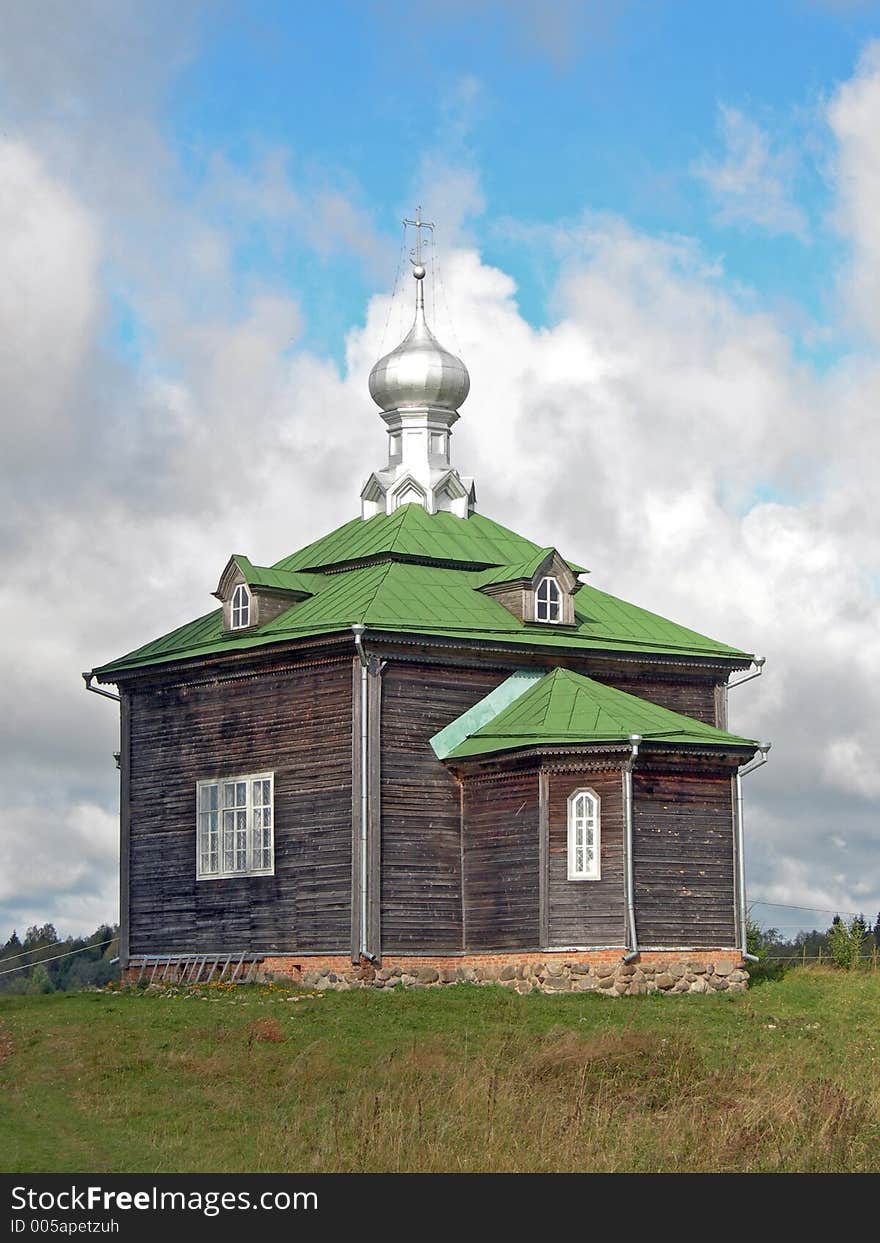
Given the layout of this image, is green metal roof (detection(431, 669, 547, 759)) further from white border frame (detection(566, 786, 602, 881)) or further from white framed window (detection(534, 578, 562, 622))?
white border frame (detection(566, 786, 602, 881))

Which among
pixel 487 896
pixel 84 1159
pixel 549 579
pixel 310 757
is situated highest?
pixel 549 579

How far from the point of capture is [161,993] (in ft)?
116

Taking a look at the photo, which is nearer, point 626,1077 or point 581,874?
point 626,1077

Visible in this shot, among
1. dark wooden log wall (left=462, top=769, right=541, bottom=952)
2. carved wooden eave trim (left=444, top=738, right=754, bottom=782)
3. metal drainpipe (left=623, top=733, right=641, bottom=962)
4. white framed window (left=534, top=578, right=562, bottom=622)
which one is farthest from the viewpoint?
white framed window (left=534, top=578, right=562, bottom=622)

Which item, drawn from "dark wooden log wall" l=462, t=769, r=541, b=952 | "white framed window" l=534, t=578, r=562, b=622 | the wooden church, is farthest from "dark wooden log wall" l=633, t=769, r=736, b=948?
"white framed window" l=534, t=578, r=562, b=622

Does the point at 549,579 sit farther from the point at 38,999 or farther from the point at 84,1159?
the point at 84,1159

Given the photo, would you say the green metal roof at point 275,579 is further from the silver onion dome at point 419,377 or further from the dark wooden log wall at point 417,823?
the silver onion dome at point 419,377

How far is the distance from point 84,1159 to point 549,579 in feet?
61.9

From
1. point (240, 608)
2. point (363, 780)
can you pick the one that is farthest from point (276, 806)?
point (240, 608)

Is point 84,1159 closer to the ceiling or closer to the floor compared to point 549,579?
closer to the floor

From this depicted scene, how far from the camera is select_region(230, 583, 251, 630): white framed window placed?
36562mm

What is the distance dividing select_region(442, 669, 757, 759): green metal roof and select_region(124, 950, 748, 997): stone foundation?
346 cm
